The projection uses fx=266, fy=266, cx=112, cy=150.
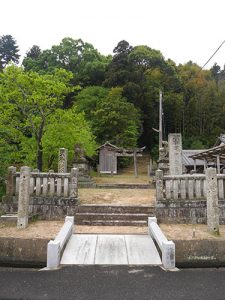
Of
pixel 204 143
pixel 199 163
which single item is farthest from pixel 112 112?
pixel 204 143

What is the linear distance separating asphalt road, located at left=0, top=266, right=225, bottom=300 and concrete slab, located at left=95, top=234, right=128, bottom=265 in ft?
0.82

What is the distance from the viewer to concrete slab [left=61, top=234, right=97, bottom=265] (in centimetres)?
558

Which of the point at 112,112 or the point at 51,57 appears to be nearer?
the point at 112,112

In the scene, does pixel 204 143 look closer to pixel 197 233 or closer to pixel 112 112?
pixel 112 112

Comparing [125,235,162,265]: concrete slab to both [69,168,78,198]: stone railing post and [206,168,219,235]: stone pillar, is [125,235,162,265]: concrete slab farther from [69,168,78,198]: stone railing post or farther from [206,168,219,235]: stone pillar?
[69,168,78,198]: stone railing post

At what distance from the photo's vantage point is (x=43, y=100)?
13602 mm

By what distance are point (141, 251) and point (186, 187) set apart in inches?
122

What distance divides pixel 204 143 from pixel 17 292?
3434 cm

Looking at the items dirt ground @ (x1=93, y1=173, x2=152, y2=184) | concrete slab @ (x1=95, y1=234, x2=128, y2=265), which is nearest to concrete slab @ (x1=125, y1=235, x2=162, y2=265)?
concrete slab @ (x1=95, y1=234, x2=128, y2=265)

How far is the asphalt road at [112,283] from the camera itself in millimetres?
4234

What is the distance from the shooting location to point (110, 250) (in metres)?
6.05

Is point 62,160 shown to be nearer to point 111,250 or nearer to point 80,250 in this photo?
point 80,250

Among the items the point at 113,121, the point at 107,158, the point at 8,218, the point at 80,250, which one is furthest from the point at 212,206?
the point at 113,121

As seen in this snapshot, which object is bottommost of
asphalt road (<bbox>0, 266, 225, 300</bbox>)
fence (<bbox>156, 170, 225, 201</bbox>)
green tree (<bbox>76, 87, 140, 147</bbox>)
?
asphalt road (<bbox>0, 266, 225, 300</bbox>)
